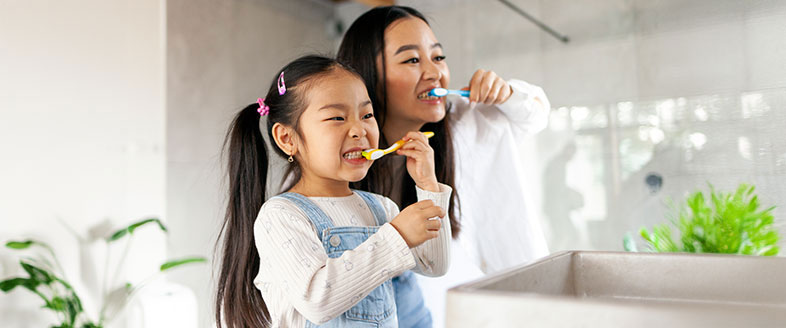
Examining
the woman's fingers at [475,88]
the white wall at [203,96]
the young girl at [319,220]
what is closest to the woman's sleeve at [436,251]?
the young girl at [319,220]

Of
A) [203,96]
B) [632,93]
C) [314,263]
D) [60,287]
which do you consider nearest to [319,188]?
[314,263]

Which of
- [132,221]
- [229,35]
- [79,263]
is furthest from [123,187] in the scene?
[229,35]

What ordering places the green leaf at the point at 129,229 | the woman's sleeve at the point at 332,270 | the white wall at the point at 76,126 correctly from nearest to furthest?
the woman's sleeve at the point at 332,270 → the white wall at the point at 76,126 → the green leaf at the point at 129,229

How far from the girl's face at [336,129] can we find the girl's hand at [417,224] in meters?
0.13

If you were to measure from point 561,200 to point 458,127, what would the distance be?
0.90 m

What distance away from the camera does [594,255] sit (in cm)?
48

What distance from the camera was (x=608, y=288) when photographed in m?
0.48

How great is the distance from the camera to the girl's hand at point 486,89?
1.07 metres

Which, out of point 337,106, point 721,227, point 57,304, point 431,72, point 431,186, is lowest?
point 57,304

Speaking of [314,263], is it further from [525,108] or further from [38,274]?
[38,274]

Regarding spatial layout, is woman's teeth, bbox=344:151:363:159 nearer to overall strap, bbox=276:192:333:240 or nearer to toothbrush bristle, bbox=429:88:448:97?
overall strap, bbox=276:192:333:240

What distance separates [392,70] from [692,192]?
3.29 ft

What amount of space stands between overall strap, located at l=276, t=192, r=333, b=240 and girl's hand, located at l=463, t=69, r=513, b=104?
436 mm

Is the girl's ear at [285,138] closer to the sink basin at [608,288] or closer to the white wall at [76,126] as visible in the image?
the sink basin at [608,288]
